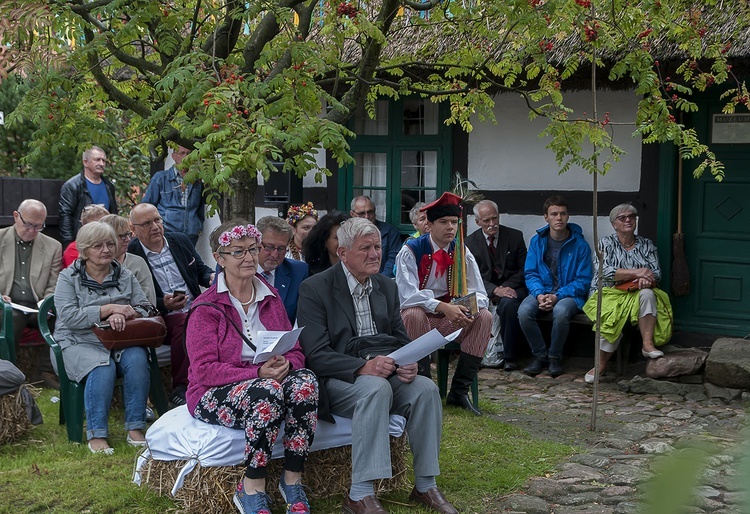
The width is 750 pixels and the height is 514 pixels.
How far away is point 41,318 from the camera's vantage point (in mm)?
5527

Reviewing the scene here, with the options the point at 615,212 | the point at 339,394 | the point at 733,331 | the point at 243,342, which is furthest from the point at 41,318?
the point at 733,331

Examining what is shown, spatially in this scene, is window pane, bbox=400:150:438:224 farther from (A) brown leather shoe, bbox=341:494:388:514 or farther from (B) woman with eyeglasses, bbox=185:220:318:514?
(A) brown leather shoe, bbox=341:494:388:514

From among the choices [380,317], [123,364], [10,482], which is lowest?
[10,482]

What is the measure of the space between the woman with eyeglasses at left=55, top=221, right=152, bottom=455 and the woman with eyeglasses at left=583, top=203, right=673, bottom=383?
3854 millimetres

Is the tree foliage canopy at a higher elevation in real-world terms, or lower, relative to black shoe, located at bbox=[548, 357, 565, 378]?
higher

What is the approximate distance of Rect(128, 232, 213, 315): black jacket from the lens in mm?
5930

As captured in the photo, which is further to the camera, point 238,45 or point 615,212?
point 615,212

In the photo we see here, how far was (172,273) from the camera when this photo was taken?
604 cm

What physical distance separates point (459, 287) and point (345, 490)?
2.03m

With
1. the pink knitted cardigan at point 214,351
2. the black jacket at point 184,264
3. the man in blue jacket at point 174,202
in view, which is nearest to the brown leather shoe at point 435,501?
the pink knitted cardigan at point 214,351

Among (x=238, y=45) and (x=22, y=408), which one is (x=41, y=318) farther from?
(x=238, y=45)

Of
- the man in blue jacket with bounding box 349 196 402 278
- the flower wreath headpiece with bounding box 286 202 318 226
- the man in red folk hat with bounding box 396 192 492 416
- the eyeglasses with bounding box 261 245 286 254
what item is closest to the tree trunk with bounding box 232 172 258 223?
the eyeglasses with bounding box 261 245 286 254

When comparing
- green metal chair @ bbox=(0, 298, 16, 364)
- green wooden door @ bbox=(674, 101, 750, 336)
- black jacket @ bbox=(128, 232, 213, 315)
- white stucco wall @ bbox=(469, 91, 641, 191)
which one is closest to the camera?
green metal chair @ bbox=(0, 298, 16, 364)

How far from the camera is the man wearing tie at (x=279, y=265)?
520 centimetres
